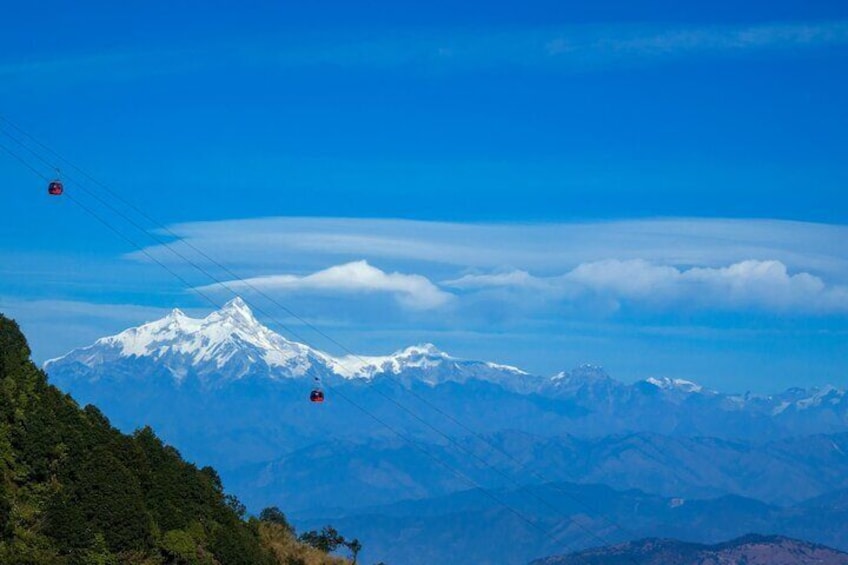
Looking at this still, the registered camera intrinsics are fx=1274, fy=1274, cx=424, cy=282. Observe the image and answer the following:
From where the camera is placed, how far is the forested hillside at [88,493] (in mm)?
76750

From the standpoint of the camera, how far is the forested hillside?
76.8m

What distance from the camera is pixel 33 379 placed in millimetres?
88500

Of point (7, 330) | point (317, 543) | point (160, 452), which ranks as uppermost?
point (7, 330)

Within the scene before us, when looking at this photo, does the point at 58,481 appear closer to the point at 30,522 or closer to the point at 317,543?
the point at 30,522

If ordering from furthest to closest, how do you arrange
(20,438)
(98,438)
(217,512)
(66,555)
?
(217,512)
(98,438)
(20,438)
(66,555)

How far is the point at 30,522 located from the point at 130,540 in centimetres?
656

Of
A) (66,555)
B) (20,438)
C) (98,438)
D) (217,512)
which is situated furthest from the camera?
(217,512)

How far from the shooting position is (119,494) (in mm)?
82312

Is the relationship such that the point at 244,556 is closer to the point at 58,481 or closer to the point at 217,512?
the point at 217,512

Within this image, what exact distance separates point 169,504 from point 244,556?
6.39 meters

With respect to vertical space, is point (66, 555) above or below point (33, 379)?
below

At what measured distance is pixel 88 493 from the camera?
3184 inches

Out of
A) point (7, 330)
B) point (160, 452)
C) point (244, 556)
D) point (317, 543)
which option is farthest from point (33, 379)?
point (317, 543)

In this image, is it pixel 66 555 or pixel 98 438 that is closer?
pixel 66 555
